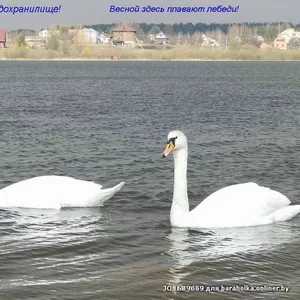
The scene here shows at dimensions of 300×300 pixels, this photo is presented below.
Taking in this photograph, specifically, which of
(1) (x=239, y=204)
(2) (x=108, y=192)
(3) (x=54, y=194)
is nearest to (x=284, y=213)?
(1) (x=239, y=204)

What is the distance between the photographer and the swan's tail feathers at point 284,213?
12062 millimetres

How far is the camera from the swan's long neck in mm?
11797

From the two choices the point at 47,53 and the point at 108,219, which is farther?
the point at 47,53

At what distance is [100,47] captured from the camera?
198m

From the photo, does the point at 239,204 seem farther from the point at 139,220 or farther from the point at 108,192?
the point at 108,192

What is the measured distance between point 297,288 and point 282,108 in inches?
1267

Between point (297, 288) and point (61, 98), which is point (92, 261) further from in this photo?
point (61, 98)

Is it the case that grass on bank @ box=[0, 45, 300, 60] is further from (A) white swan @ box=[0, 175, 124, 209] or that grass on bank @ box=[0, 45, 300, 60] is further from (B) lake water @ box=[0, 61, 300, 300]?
(A) white swan @ box=[0, 175, 124, 209]

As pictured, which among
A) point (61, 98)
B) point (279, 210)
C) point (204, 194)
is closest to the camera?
point (279, 210)

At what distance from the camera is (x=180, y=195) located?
1197 centimetres

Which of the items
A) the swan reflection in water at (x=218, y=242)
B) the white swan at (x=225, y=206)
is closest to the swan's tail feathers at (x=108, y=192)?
the white swan at (x=225, y=206)

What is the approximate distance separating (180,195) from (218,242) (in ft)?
4.55

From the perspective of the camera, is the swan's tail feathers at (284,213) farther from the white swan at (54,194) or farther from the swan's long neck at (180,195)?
the white swan at (54,194)

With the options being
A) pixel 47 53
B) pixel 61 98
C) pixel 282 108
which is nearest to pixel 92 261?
pixel 282 108
